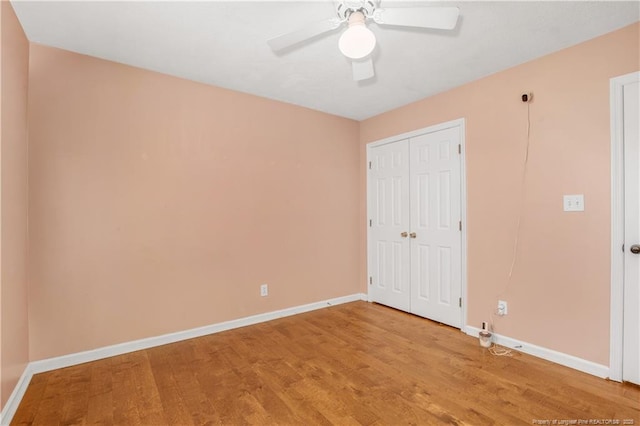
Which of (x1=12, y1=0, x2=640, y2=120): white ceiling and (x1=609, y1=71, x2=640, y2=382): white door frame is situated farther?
(x1=609, y1=71, x2=640, y2=382): white door frame

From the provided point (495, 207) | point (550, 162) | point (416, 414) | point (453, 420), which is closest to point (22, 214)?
point (416, 414)

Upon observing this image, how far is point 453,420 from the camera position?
1.76 meters

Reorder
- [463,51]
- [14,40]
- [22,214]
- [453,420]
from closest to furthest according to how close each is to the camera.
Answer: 1. [453,420]
2. [14,40]
3. [22,214]
4. [463,51]

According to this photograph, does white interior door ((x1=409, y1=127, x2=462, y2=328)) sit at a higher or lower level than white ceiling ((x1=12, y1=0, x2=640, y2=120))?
lower

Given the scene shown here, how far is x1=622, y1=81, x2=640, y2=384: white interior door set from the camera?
6.88 ft

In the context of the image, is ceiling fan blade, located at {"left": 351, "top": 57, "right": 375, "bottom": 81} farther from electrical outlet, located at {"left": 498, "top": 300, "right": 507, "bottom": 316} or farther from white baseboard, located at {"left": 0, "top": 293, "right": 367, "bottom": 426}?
white baseboard, located at {"left": 0, "top": 293, "right": 367, "bottom": 426}

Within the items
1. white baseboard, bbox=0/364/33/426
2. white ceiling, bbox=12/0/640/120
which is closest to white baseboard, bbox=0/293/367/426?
white baseboard, bbox=0/364/33/426

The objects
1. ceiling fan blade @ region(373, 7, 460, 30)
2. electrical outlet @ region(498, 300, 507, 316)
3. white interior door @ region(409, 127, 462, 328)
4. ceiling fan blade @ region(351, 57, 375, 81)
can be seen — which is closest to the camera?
ceiling fan blade @ region(373, 7, 460, 30)

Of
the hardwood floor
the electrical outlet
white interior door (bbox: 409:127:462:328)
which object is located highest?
white interior door (bbox: 409:127:462:328)

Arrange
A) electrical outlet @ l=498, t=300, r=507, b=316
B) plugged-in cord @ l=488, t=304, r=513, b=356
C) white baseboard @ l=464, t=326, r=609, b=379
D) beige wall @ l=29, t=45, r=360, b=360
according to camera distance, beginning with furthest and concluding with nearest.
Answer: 1. electrical outlet @ l=498, t=300, r=507, b=316
2. plugged-in cord @ l=488, t=304, r=513, b=356
3. beige wall @ l=29, t=45, r=360, b=360
4. white baseboard @ l=464, t=326, r=609, b=379

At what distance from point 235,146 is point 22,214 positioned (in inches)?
70.2

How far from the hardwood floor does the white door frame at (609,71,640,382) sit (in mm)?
223

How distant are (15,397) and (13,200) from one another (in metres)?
1.24

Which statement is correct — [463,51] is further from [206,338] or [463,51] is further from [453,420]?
[206,338]
